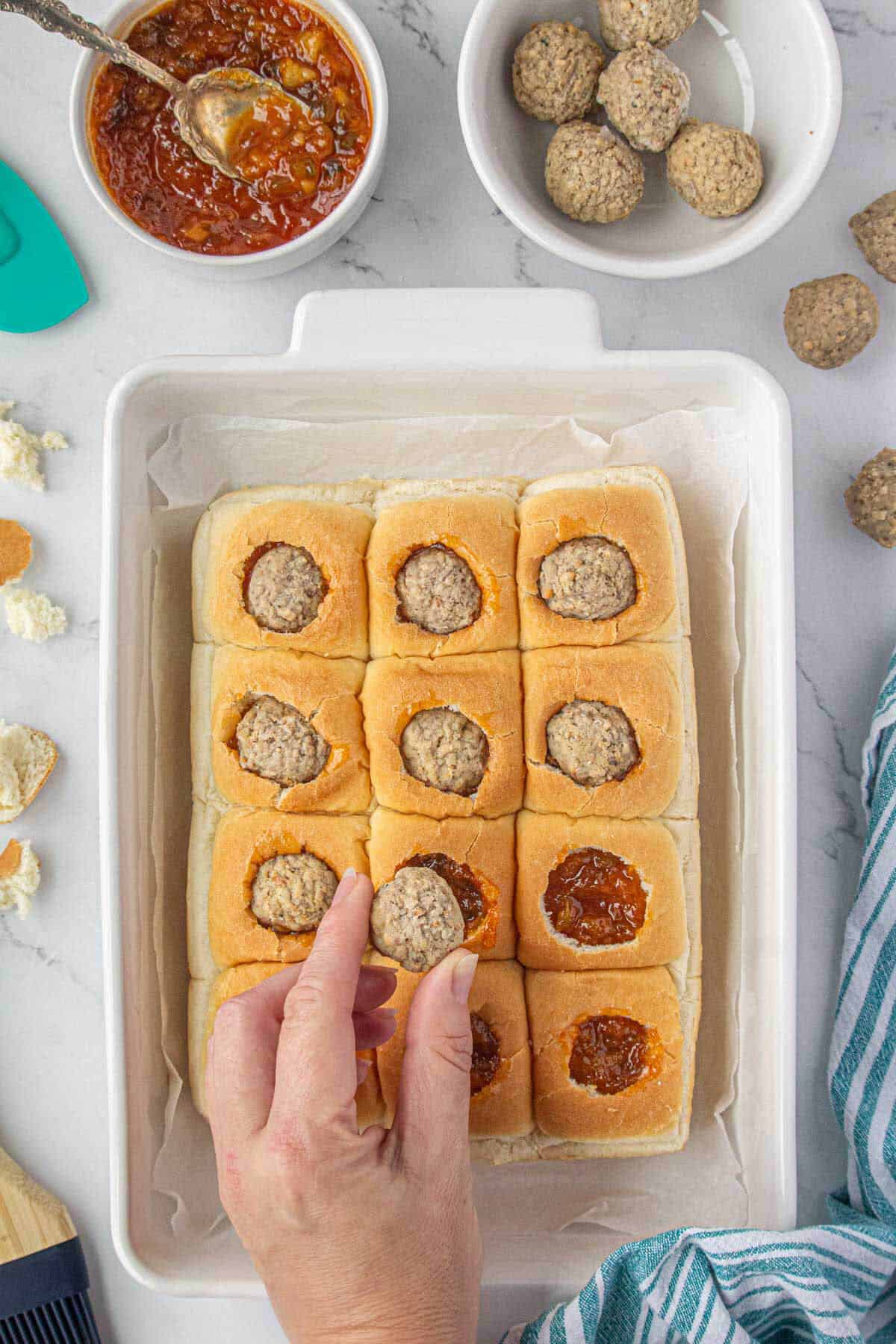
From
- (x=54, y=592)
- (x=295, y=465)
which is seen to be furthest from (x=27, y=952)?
(x=295, y=465)

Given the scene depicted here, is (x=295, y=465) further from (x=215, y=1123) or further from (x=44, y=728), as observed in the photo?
(x=215, y=1123)

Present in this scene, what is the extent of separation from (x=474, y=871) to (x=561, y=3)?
1826 millimetres

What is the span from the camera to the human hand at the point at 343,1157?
1.75 meters

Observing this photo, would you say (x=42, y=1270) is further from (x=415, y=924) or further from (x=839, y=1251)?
(x=839, y=1251)

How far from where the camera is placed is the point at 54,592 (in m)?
2.54

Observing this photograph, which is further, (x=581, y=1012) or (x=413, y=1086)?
(x=581, y=1012)

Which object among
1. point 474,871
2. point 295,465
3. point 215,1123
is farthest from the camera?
point 295,465

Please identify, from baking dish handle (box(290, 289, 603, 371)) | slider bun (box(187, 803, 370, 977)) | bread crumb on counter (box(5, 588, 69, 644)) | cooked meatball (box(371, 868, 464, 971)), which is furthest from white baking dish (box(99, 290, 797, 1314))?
cooked meatball (box(371, 868, 464, 971))

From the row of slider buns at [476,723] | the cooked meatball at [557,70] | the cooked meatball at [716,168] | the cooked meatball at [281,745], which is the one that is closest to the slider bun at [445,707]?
the row of slider buns at [476,723]

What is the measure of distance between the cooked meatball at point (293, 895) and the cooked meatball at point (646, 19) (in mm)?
1803

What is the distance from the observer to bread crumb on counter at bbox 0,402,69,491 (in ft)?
8.16

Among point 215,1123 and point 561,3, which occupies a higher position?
point 561,3

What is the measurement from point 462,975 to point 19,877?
3.79ft

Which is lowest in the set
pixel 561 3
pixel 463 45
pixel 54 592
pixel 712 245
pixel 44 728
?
pixel 44 728
